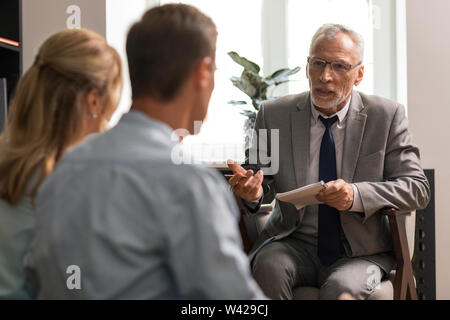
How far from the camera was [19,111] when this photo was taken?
1.27 meters

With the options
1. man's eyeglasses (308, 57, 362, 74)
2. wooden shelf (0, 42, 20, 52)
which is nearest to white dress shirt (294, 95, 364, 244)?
man's eyeglasses (308, 57, 362, 74)

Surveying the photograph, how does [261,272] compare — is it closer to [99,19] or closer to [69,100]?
[69,100]

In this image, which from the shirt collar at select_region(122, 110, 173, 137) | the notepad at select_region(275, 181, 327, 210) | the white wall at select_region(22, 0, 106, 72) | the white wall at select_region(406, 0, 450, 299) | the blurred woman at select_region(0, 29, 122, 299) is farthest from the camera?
the white wall at select_region(22, 0, 106, 72)

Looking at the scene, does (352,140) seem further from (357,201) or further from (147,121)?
(147,121)

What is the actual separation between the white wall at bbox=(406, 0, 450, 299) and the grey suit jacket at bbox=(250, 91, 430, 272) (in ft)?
2.54

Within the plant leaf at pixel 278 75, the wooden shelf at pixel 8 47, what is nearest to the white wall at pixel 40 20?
the wooden shelf at pixel 8 47

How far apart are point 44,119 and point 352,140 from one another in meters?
1.38

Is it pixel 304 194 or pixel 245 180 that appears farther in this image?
pixel 245 180

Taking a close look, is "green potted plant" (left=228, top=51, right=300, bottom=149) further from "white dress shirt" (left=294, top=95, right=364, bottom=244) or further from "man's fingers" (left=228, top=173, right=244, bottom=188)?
"man's fingers" (left=228, top=173, right=244, bottom=188)

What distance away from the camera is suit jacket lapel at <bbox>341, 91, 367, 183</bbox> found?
2217 mm

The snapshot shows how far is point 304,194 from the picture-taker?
6.42 feet

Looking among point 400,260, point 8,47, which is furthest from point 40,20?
point 400,260

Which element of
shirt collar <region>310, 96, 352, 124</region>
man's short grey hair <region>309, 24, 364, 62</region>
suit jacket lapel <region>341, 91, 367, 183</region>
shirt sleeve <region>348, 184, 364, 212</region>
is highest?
man's short grey hair <region>309, 24, 364, 62</region>
